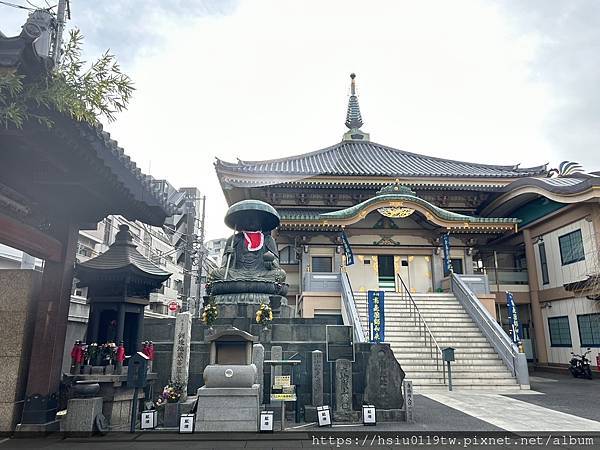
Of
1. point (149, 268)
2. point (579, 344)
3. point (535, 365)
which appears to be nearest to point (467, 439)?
point (149, 268)

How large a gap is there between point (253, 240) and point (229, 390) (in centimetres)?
738

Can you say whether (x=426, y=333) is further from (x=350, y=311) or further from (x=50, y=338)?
(x=50, y=338)

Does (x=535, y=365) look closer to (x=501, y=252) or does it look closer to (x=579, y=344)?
(x=579, y=344)

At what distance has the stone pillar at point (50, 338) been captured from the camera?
7449 mm

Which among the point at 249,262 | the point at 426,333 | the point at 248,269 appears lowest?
the point at 426,333

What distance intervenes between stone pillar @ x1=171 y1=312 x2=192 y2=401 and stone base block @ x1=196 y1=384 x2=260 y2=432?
114 centimetres

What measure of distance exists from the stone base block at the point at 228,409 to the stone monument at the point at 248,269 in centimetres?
463

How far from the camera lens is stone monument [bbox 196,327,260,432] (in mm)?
7648

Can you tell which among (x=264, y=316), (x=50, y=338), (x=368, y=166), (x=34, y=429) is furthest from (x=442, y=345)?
(x=368, y=166)

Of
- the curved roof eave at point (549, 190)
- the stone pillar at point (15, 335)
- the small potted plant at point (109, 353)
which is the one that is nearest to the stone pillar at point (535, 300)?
the curved roof eave at point (549, 190)

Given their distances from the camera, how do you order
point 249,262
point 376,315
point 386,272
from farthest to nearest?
point 386,272, point 249,262, point 376,315

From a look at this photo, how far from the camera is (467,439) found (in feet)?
23.9

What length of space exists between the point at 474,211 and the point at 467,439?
2042cm

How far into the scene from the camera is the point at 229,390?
7.85 meters
